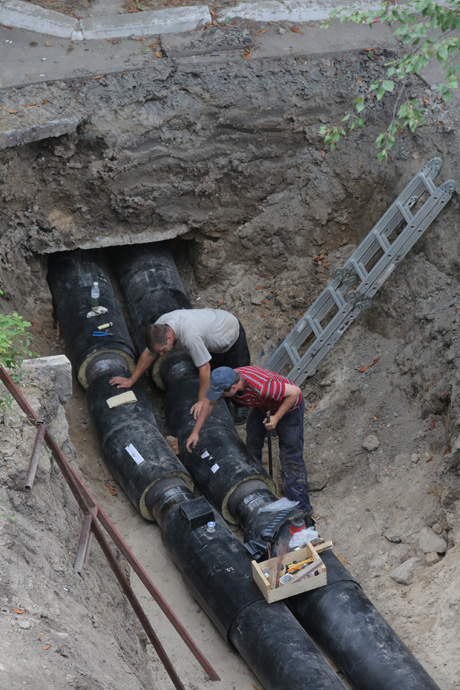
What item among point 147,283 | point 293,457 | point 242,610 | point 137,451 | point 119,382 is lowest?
point 242,610

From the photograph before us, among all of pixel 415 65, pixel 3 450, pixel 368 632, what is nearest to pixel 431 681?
pixel 368 632

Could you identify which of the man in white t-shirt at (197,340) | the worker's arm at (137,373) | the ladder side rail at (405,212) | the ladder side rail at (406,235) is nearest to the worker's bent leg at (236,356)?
the man in white t-shirt at (197,340)

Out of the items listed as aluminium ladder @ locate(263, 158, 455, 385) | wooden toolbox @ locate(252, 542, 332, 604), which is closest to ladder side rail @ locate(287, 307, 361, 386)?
aluminium ladder @ locate(263, 158, 455, 385)

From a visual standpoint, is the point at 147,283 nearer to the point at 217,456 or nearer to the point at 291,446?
the point at 217,456

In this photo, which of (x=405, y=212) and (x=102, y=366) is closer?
(x=405, y=212)

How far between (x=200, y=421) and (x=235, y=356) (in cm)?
123

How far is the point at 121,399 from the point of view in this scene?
22.8ft

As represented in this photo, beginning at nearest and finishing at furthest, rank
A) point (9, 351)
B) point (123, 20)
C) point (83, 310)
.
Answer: point (9, 351), point (83, 310), point (123, 20)

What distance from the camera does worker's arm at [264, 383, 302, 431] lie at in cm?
589

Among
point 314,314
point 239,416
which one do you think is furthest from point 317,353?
point 239,416

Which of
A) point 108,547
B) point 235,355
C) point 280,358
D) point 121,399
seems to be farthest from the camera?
point 280,358

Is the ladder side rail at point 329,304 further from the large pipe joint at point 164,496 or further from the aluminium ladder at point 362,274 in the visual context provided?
the large pipe joint at point 164,496

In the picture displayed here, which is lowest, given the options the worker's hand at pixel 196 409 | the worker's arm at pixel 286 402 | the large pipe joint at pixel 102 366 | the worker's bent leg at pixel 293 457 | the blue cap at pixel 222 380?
the worker's bent leg at pixel 293 457

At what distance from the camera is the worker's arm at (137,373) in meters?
6.78
